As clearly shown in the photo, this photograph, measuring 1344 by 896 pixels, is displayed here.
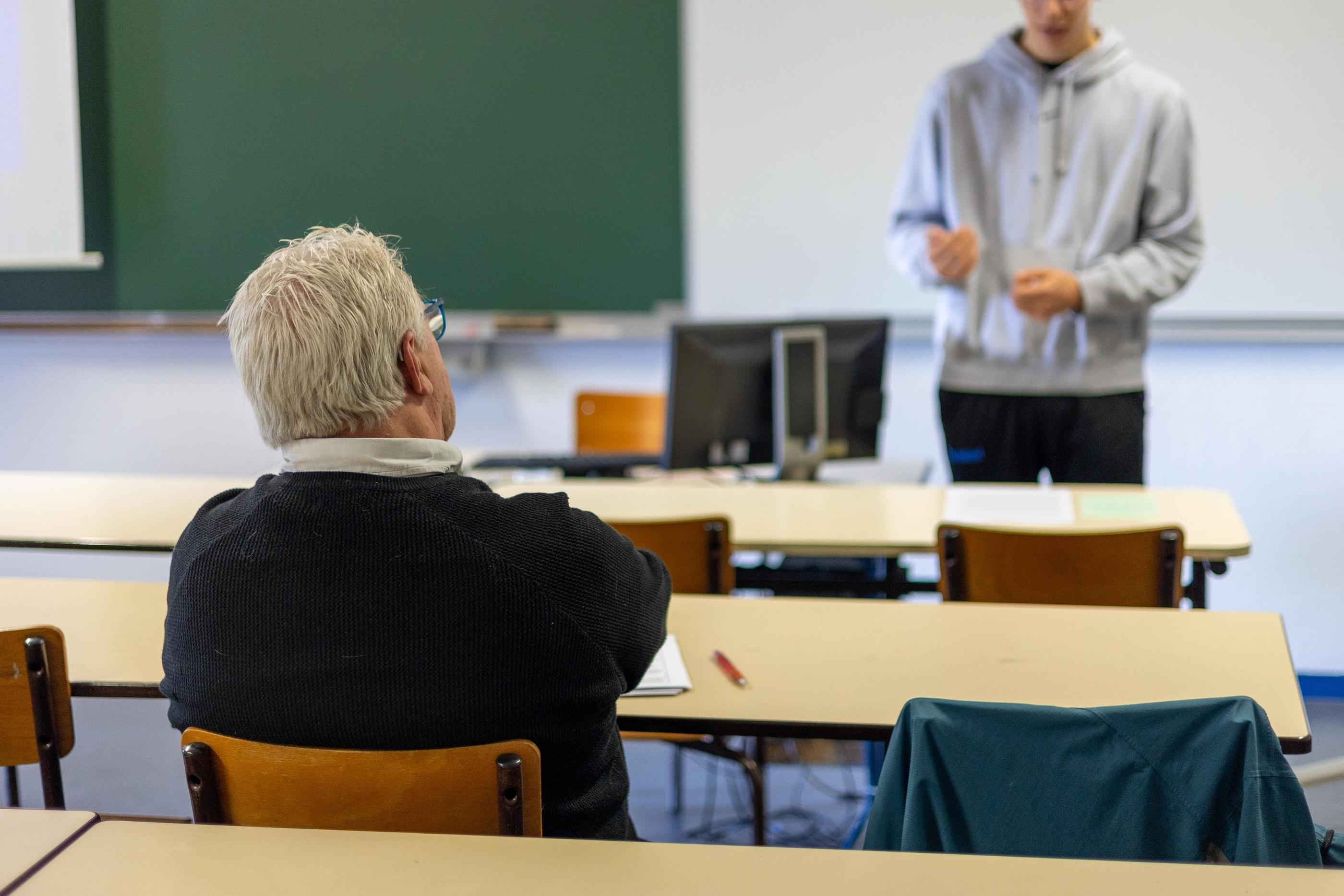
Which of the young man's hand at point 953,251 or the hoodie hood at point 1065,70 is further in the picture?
the hoodie hood at point 1065,70

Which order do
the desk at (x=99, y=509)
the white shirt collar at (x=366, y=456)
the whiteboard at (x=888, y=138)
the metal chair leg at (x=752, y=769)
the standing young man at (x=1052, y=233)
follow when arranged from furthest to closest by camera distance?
the whiteboard at (x=888, y=138) < the standing young man at (x=1052, y=233) < the desk at (x=99, y=509) < the metal chair leg at (x=752, y=769) < the white shirt collar at (x=366, y=456)

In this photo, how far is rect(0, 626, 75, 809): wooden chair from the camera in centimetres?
153

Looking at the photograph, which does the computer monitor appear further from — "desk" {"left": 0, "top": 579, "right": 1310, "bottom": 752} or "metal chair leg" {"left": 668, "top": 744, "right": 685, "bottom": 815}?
"desk" {"left": 0, "top": 579, "right": 1310, "bottom": 752}

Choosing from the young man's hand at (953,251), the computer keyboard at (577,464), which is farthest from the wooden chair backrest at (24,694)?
the young man's hand at (953,251)

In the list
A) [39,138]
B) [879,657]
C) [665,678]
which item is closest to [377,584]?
[665,678]

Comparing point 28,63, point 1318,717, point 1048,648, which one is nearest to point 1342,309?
point 1318,717

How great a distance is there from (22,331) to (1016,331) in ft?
11.5

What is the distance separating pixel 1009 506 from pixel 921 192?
103cm

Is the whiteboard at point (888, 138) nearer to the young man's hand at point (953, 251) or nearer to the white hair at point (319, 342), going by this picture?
the young man's hand at point (953, 251)

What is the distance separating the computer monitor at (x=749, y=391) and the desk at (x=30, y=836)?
71.8 inches

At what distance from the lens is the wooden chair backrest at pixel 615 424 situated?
379cm

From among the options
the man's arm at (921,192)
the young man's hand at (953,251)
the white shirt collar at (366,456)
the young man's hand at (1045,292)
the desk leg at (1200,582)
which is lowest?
the desk leg at (1200,582)

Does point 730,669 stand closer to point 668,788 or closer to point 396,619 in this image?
point 396,619

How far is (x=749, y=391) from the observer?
296 cm
